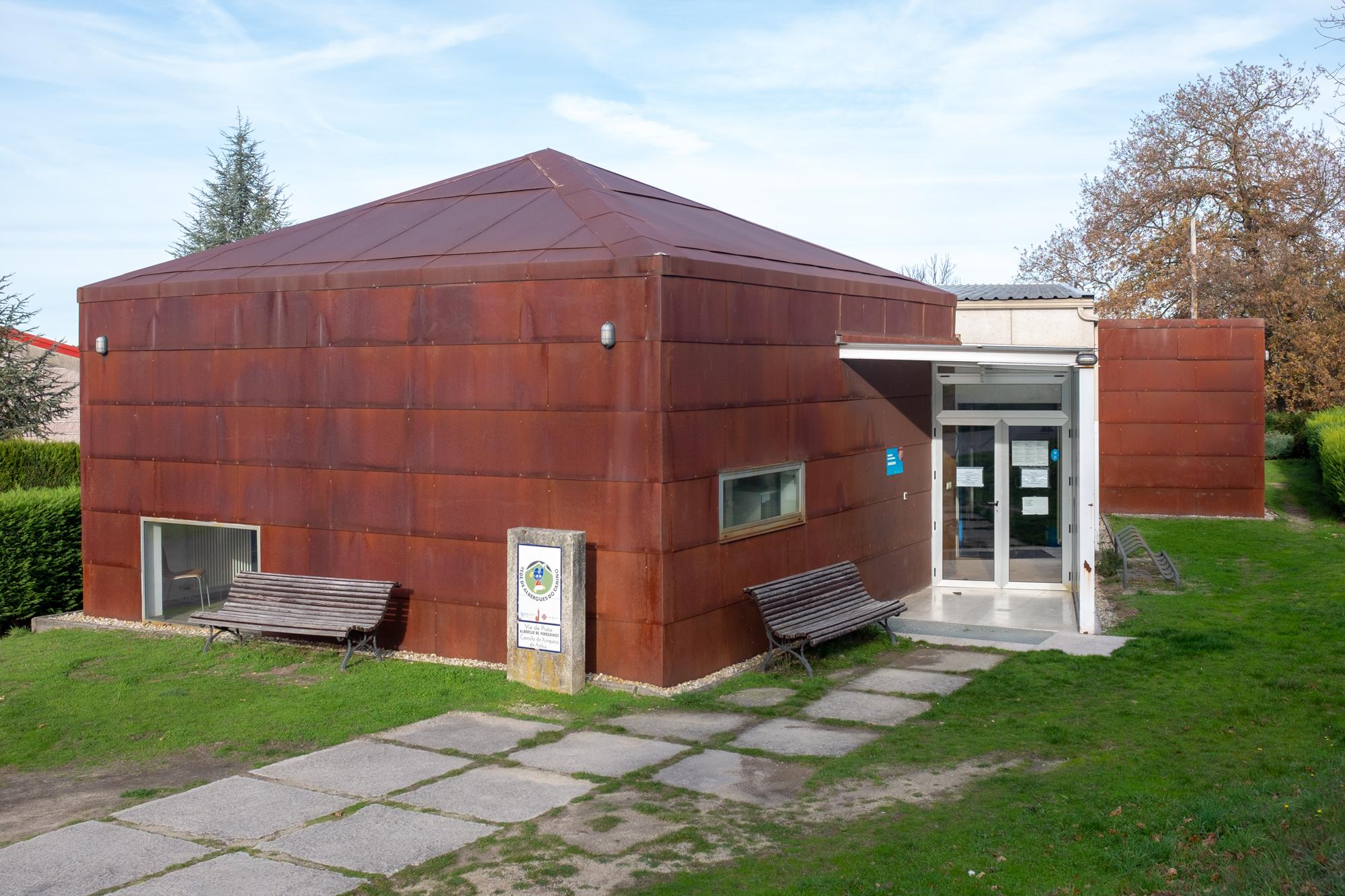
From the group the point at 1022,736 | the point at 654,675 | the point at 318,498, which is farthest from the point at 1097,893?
the point at 318,498

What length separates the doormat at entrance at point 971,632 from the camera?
12.9 metres

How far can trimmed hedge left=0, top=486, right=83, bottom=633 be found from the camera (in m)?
14.9

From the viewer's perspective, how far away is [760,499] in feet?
39.8

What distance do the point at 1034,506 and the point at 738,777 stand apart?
9.07 meters

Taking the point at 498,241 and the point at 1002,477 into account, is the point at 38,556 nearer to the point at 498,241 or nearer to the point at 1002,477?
the point at 498,241

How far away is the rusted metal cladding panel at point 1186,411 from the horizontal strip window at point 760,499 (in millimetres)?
12619

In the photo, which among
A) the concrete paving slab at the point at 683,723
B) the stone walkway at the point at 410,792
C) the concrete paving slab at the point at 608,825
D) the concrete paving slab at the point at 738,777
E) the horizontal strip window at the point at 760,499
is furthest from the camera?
the horizontal strip window at the point at 760,499

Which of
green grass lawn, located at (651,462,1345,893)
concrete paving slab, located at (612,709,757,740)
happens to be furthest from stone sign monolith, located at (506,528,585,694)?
green grass lawn, located at (651,462,1345,893)

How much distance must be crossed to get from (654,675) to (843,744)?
217cm

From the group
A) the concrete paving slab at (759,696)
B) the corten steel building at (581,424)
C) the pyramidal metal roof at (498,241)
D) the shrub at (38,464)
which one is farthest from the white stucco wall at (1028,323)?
the shrub at (38,464)

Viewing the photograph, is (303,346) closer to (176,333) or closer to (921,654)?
(176,333)

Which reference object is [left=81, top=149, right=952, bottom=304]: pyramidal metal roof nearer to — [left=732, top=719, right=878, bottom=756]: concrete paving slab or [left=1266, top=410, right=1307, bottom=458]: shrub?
[left=732, top=719, right=878, bottom=756]: concrete paving slab

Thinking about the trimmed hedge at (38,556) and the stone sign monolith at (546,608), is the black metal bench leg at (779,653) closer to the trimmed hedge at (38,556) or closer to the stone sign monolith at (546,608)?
the stone sign monolith at (546,608)

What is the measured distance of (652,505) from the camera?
10578mm
